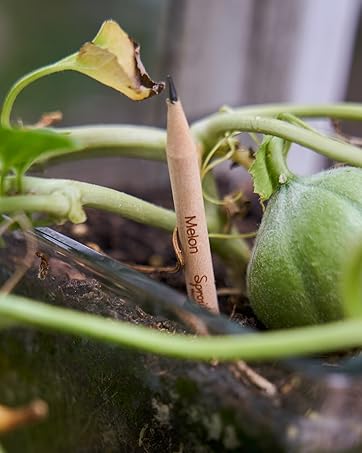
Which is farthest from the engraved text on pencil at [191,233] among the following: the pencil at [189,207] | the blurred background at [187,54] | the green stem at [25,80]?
the blurred background at [187,54]

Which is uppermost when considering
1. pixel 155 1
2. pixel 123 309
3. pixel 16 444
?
pixel 155 1

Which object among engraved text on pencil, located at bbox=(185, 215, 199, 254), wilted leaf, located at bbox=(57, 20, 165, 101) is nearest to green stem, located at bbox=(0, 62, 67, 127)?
wilted leaf, located at bbox=(57, 20, 165, 101)

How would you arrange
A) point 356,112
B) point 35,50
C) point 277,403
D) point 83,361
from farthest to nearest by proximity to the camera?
point 35,50 → point 356,112 → point 83,361 → point 277,403

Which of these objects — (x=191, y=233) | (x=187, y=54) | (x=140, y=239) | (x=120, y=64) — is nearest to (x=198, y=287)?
(x=191, y=233)

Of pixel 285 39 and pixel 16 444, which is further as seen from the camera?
pixel 285 39

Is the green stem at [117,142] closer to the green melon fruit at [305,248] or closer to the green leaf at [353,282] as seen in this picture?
the green melon fruit at [305,248]

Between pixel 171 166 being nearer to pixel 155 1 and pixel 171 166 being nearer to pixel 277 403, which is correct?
pixel 277 403

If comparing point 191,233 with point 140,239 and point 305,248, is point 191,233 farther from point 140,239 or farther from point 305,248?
point 140,239

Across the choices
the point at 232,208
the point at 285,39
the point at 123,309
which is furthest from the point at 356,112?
the point at 285,39
